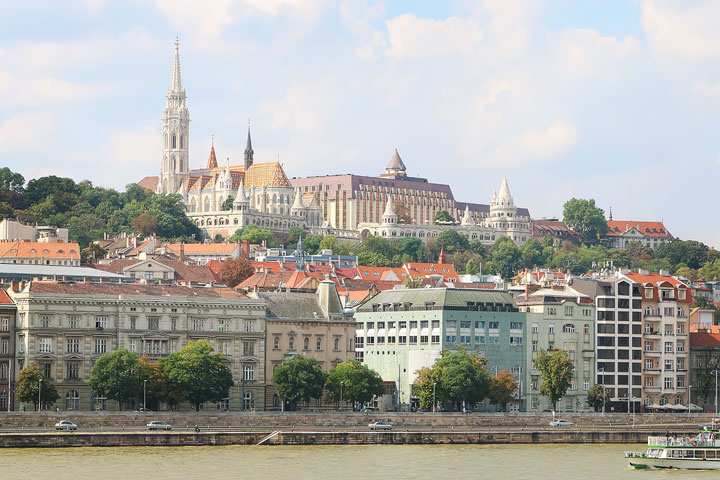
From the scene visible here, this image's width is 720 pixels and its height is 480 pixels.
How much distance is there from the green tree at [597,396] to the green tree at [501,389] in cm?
745

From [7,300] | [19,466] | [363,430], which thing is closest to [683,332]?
[363,430]

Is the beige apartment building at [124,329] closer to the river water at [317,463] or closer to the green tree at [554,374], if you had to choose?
the green tree at [554,374]

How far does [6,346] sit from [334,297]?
Answer: 76.0 feet

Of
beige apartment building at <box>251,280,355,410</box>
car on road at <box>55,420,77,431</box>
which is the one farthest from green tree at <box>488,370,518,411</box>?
car on road at <box>55,420,77,431</box>

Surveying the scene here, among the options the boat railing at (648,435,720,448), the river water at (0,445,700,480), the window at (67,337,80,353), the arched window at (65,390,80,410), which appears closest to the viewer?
the river water at (0,445,700,480)

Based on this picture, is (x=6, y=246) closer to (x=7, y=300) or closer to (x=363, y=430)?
(x=7, y=300)

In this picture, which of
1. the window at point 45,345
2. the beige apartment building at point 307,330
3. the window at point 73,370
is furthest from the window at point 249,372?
the window at point 45,345

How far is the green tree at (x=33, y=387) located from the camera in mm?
99062

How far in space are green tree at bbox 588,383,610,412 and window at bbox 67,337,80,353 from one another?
3502 cm

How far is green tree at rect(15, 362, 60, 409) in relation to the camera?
99062mm

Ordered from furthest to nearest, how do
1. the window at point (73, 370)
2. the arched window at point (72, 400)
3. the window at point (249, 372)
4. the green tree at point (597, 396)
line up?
the green tree at point (597, 396) < the window at point (249, 372) < the window at point (73, 370) < the arched window at point (72, 400)

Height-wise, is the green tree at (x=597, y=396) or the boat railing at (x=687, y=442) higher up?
the green tree at (x=597, y=396)

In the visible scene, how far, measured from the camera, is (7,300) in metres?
105

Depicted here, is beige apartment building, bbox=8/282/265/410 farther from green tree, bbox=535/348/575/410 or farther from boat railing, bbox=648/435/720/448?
boat railing, bbox=648/435/720/448
